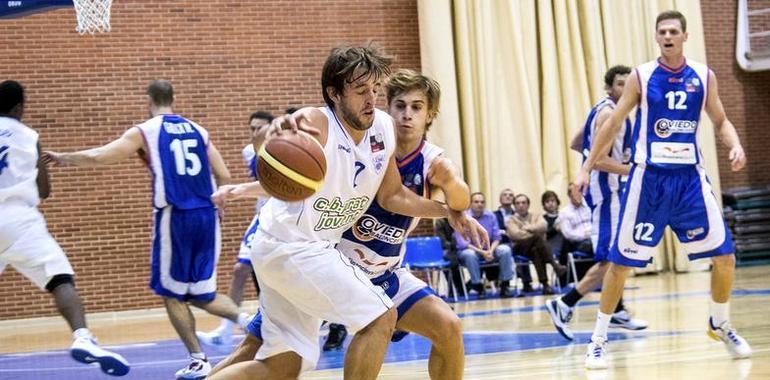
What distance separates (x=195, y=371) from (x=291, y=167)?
3.38 meters

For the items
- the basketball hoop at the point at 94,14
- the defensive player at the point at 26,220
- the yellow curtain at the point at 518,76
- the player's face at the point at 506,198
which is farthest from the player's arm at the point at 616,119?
the yellow curtain at the point at 518,76

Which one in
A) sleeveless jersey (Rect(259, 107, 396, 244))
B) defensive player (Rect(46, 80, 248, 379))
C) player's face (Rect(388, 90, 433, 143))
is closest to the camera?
sleeveless jersey (Rect(259, 107, 396, 244))

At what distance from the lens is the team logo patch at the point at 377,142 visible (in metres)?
4.44

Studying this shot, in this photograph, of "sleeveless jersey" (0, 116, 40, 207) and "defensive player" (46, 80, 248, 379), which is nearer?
"sleeveless jersey" (0, 116, 40, 207)

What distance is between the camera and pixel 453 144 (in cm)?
1580

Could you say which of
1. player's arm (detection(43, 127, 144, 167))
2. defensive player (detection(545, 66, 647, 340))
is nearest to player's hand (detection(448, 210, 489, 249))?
player's arm (detection(43, 127, 144, 167))

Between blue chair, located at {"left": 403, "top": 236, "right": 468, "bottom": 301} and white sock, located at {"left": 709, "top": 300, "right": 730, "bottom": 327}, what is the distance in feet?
23.0

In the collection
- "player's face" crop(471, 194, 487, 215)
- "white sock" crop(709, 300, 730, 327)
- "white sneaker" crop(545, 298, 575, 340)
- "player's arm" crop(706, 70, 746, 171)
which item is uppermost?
"player's arm" crop(706, 70, 746, 171)

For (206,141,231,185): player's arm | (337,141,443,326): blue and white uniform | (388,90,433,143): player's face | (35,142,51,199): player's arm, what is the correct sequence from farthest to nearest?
1. (206,141,231,185): player's arm
2. (35,142,51,199): player's arm
3. (388,90,433,143): player's face
4. (337,141,443,326): blue and white uniform

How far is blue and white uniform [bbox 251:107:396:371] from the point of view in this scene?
13.7 ft

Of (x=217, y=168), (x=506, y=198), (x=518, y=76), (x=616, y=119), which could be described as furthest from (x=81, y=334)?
(x=518, y=76)

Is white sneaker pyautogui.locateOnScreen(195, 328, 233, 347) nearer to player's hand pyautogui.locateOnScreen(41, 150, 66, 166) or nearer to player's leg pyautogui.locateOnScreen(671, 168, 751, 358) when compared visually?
player's hand pyautogui.locateOnScreen(41, 150, 66, 166)

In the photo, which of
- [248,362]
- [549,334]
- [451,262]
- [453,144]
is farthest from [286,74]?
[248,362]

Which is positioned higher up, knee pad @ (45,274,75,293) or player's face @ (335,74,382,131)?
player's face @ (335,74,382,131)
